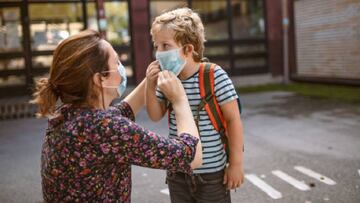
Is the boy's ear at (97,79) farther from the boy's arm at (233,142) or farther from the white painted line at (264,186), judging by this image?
the white painted line at (264,186)

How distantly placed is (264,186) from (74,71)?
3.46 m

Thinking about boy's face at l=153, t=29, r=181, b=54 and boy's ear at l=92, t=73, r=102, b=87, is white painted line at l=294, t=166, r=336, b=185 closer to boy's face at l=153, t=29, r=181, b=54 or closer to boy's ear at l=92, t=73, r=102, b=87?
boy's face at l=153, t=29, r=181, b=54

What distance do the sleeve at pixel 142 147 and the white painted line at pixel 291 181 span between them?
3.22 metres

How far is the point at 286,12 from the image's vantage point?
14.5 m

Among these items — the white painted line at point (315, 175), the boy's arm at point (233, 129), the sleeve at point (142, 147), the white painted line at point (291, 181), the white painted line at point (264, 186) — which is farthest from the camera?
the white painted line at point (315, 175)

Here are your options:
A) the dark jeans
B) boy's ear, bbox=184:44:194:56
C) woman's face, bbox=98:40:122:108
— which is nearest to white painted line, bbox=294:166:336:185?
the dark jeans

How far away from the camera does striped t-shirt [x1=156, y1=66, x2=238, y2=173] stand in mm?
2188

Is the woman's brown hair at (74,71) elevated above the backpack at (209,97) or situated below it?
above

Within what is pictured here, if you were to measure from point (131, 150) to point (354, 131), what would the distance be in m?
6.11

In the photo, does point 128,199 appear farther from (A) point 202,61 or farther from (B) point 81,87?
(A) point 202,61

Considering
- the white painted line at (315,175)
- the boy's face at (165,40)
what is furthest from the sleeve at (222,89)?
the white painted line at (315,175)

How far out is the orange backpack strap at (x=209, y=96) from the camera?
7.20 ft

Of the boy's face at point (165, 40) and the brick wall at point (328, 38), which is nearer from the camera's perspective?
the boy's face at point (165, 40)

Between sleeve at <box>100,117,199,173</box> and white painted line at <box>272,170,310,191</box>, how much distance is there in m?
3.22
